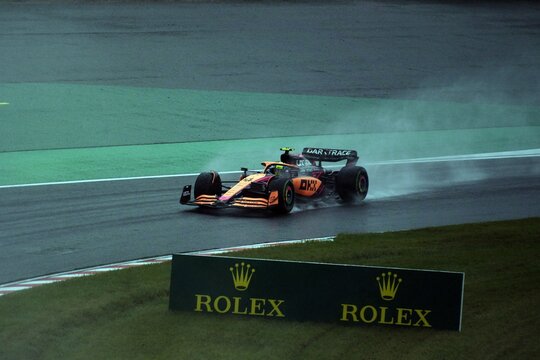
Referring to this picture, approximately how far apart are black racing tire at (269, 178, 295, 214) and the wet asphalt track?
0.27 meters

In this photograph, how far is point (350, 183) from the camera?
21.1m

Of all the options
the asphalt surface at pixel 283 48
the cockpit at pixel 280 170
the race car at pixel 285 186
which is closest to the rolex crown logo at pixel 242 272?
the race car at pixel 285 186

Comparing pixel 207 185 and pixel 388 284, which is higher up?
pixel 207 185

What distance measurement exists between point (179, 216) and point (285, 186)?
6.44 feet

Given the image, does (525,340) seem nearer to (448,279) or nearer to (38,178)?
(448,279)

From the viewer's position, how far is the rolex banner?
12.9 meters

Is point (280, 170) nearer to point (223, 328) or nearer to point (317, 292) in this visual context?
point (317, 292)

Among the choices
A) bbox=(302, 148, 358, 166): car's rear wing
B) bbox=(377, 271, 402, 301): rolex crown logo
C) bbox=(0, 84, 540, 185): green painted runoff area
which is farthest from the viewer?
bbox=(0, 84, 540, 185): green painted runoff area

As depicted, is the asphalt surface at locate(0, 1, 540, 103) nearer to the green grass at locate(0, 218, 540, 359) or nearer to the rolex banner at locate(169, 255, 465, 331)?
the green grass at locate(0, 218, 540, 359)

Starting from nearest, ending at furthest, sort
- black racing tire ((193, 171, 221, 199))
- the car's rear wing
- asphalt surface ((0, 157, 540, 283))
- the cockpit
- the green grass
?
the green grass → asphalt surface ((0, 157, 540, 283)) → black racing tire ((193, 171, 221, 199)) → the cockpit → the car's rear wing

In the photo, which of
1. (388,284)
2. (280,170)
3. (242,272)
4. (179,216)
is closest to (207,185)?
(179,216)

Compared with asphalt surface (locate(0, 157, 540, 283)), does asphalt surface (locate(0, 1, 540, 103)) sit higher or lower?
higher

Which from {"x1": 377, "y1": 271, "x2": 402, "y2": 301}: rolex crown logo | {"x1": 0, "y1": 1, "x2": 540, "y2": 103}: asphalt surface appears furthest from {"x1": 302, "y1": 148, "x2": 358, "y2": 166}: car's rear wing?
{"x1": 0, "y1": 1, "x2": 540, "y2": 103}: asphalt surface

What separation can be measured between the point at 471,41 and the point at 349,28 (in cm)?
466
